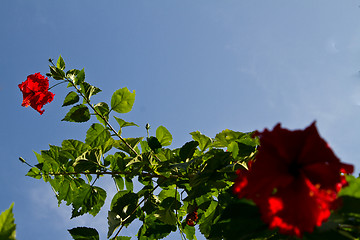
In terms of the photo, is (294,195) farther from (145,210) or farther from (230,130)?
(145,210)

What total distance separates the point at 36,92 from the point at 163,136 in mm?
1698

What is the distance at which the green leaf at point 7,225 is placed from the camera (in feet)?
2.98

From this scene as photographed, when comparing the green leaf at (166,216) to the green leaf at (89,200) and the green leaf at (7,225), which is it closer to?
the green leaf at (89,200)

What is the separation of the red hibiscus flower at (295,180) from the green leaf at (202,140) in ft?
4.44

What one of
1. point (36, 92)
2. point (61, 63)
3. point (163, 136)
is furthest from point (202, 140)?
point (36, 92)

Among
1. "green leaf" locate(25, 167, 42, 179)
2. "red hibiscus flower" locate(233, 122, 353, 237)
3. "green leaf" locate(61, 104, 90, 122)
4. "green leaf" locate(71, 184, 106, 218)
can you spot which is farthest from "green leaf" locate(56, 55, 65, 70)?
"red hibiscus flower" locate(233, 122, 353, 237)

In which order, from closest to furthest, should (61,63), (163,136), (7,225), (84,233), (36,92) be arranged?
(7,225), (84,233), (163,136), (61,63), (36,92)

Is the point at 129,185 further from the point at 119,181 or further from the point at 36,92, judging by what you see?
the point at 36,92

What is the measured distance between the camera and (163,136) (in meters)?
2.47

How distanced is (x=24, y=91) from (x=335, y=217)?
3348 mm

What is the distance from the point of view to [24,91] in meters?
3.51

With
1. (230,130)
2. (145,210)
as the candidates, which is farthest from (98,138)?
(230,130)

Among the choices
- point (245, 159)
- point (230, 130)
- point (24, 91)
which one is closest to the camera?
point (245, 159)

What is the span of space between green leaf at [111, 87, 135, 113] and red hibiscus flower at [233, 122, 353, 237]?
167cm
